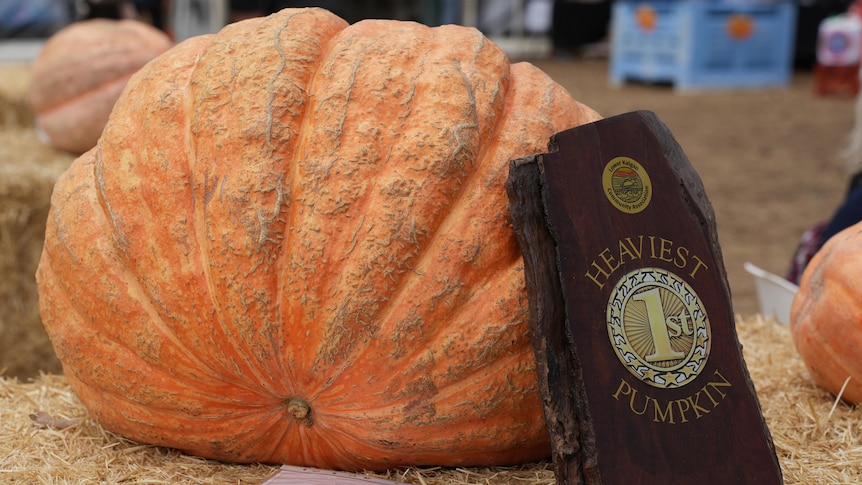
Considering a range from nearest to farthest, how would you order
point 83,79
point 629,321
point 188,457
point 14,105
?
point 629,321 → point 188,457 → point 83,79 → point 14,105

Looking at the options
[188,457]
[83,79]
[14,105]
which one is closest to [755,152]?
[83,79]

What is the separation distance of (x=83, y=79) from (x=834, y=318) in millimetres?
Answer: 4378

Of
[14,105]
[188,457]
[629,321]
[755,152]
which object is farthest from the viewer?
[755,152]

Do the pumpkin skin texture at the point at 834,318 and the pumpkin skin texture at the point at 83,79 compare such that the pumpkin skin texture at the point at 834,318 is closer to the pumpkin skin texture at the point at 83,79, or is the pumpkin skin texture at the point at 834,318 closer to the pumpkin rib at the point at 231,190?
the pumpkin rib at the point at 231,190

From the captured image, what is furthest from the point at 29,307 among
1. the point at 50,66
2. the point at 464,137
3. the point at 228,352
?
the point at 464,137

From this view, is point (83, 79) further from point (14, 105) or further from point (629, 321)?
point (629, 321)

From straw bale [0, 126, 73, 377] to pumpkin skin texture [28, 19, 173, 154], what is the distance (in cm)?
69

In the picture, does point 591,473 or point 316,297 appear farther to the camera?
point 316,297

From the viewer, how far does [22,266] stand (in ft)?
14.8

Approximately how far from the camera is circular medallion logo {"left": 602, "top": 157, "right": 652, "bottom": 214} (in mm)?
1792

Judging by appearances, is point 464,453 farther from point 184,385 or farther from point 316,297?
point 184,385

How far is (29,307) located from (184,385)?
3.04m

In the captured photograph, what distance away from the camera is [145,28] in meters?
5.73

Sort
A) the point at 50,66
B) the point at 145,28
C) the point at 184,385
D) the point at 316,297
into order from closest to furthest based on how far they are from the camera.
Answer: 1. the point at 316,297
2. the point at 184,385
3. the point at 50,66
4. the point at 145,28
